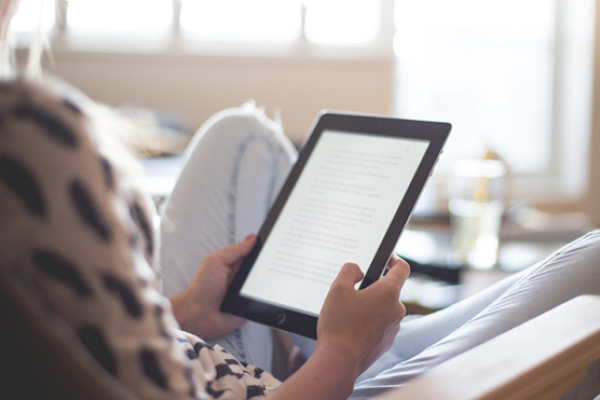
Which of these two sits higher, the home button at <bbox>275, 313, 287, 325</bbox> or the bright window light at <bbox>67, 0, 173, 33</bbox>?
the bright window light at <bbox>67, 0, 173, 33</bbox>

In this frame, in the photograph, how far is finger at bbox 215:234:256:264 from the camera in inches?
36.5

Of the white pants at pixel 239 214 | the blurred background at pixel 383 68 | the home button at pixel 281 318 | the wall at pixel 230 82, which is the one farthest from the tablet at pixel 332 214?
the wall at pixel 230 82

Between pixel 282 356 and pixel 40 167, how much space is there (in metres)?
0.75

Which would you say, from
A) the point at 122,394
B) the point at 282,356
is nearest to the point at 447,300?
the point at 282,356

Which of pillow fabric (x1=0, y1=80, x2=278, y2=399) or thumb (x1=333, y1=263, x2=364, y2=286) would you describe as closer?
pillow fabric (x1=0, y1=80, x2=278, y2=399)

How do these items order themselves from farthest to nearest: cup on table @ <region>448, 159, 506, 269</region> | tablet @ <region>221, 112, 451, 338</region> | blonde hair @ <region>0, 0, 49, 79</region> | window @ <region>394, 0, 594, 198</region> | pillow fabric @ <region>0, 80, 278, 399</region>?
window @ <region>394, 0, 594, 198</region>
cup on table @ <region>448, 159, 506, 269</region>
tablet @ <region>221, 112, 451, 338</region>
blonde hair @ <region>0, 0, 49, 79</region>
pillow fabric @ <region>0, 80, 278, 399</region>

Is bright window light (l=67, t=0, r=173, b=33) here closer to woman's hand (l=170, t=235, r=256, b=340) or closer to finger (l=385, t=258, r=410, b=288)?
woman's hand (l=170, t=235, r=256, b=340)

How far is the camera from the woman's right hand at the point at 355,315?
666 millimetres

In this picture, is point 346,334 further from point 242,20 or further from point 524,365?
point 242,20

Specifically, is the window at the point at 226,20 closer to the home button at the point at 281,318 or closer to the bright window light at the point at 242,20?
the bright window light at the point at 242,20

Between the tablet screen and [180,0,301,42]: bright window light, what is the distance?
2734mm

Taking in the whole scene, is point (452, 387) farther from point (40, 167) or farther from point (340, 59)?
point (340, 59)

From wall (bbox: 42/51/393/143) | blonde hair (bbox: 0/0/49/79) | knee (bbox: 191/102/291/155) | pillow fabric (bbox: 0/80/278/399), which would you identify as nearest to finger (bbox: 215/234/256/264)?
knee (bbox: 191/102/291/155)

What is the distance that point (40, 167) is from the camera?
412mm
